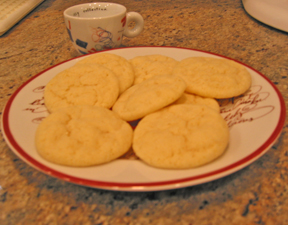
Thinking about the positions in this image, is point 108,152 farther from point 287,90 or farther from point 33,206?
point 287,90

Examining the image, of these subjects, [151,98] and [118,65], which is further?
[118,65]

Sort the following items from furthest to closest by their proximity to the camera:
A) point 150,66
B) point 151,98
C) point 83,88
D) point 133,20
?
point 133,20, point 150,66, point 83,88, point 151,98

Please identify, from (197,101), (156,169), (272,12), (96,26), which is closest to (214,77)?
(197,101)

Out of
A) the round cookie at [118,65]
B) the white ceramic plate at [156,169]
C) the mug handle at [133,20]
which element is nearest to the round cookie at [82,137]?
the white ceramic plate at [156,169]

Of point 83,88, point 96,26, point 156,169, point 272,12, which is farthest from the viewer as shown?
point 272,12

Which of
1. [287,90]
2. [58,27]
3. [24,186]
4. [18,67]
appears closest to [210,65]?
[287,90]

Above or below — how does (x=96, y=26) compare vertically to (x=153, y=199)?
above

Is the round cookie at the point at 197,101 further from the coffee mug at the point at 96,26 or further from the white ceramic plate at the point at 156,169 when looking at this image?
the coffee mug at the point at 96,26

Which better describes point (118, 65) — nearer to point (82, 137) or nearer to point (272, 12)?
point (82, 137)
